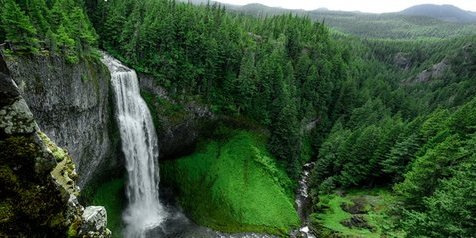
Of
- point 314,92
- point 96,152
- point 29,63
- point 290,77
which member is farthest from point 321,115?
point 29,63

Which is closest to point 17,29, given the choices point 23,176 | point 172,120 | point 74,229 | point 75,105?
point 75,105

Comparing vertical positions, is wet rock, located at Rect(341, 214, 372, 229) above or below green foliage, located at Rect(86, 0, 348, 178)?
below

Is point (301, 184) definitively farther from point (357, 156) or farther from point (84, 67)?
point (84, 67)

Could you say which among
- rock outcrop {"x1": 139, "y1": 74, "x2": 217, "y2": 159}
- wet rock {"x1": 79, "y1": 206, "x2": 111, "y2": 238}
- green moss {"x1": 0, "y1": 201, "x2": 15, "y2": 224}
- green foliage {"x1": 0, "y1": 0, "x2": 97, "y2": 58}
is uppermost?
green foliage {"x1": 0, "y1": 0, "x2": 97, "y2": 58}

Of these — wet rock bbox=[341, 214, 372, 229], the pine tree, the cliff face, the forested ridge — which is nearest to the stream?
the cliff face

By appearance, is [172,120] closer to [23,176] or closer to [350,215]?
[350,215]

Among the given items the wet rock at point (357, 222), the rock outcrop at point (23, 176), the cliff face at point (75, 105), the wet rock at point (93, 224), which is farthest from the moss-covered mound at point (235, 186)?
the rock outcrop at point (23, 176)

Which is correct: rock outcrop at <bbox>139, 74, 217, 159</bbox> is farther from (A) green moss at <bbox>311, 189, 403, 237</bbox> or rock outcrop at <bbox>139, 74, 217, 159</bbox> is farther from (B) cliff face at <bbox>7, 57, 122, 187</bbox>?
(A) green moss at <bbox>311, 189, 403, 237</bbox>
